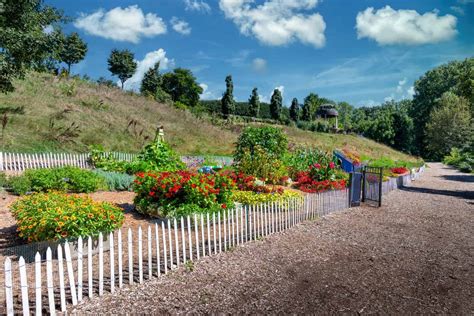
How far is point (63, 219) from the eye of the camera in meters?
5.98

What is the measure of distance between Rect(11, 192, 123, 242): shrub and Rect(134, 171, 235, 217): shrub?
6.31 feet

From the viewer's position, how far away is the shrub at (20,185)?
1070 cm

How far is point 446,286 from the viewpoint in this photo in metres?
5.77

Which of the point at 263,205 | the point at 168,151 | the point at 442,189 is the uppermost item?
the point at 168,151

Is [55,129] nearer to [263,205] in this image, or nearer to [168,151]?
[168,151]

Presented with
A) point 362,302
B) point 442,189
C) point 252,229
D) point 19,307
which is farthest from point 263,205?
point 442,189

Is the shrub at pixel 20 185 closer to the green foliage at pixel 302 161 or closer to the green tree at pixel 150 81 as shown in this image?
the green foliage at pixel 302 161

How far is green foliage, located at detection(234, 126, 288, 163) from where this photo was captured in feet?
57.8

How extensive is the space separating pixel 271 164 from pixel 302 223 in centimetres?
590

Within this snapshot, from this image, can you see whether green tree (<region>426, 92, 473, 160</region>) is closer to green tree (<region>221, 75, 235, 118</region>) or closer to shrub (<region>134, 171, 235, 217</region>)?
green tree (<region>221, 75, 235, 118</region>)

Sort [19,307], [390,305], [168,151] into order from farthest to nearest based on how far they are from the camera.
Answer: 1. [168,151]
2. [390,305]
3. [19,307]

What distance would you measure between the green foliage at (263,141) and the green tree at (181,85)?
4830 cm

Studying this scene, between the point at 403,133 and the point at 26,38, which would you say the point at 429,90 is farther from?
the point at 26,38

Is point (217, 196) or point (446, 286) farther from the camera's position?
Answer: point (217, 196)
